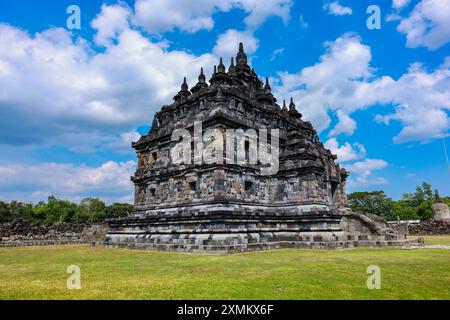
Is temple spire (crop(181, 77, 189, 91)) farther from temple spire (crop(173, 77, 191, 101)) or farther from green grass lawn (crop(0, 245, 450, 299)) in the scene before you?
green grass lawn (crop(0, 245, 450, 299))

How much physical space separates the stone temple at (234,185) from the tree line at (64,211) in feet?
113

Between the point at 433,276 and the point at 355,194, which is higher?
the point at 355,194

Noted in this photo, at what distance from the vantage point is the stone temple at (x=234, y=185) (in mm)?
17328

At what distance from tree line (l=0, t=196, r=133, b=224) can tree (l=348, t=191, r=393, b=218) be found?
50.4m

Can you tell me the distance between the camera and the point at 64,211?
66.3 meters

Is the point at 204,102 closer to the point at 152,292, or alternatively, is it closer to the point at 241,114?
the point at 241,114

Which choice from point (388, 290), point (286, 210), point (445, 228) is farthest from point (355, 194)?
point (388, 290)

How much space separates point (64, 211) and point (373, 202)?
69.4 m

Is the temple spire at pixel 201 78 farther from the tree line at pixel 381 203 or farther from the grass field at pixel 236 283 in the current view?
the tree line at pixel 381 203

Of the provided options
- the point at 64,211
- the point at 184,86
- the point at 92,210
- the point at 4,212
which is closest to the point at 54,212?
the point at 64,211

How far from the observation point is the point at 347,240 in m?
18.2

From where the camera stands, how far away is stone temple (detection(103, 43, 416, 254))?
56.9ft

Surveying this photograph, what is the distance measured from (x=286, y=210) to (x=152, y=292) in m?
16.3

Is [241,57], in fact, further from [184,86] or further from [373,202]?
[373,202]
